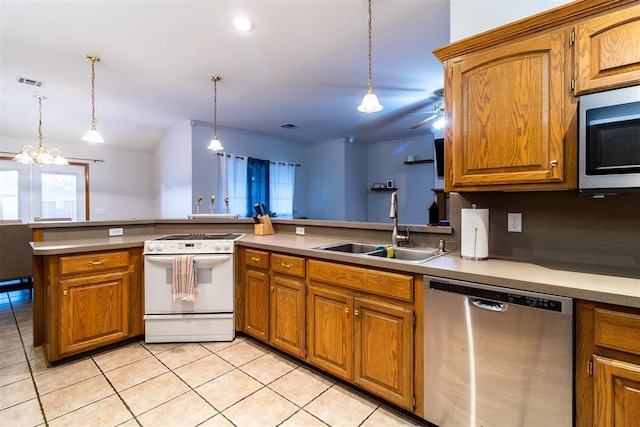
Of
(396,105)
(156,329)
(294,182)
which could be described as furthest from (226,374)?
(294,182)

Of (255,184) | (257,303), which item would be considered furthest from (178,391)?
(255,184)

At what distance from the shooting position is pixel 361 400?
1.83 meters

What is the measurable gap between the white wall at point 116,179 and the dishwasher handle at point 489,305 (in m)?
6.61

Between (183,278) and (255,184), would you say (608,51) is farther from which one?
(255,184)

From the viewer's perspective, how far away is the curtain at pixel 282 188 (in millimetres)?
6035

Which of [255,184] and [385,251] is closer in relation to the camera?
[385,251]

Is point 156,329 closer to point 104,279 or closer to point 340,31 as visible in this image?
point 104,279

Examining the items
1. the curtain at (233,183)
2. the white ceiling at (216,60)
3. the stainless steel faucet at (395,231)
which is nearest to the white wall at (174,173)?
the white ceiling at (216,60)

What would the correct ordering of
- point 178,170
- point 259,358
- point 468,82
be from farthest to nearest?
point 178,170
point 259,358
point 468,82

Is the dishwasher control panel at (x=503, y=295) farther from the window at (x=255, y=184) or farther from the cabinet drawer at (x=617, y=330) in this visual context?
the window at (x=255, y=184)

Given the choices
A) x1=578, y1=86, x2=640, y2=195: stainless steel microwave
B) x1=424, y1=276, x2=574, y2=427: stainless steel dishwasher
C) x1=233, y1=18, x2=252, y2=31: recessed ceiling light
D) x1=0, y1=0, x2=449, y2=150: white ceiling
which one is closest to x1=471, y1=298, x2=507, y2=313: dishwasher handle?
x1=424, y1=276, x2=574, y2=427: stainless steel dishwasher

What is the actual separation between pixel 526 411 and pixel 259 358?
5.80ft

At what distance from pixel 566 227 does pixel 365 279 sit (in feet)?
3.71

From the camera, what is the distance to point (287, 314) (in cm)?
226
